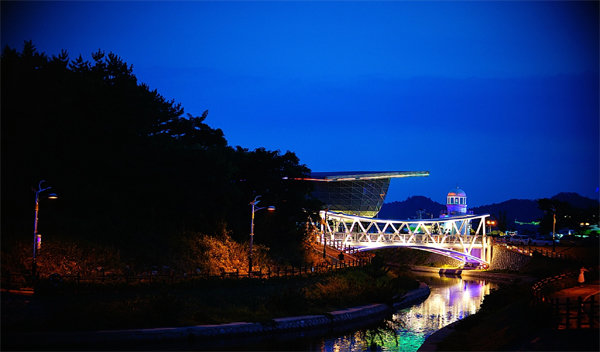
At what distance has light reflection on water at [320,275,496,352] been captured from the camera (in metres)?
32.8

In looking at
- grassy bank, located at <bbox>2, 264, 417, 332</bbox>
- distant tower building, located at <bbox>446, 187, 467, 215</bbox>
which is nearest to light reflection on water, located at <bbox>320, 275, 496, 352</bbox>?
grassy bank, located at <bbox>2, 264, 417, 332</bbox>

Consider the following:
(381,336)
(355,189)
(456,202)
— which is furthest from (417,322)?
(456,202)

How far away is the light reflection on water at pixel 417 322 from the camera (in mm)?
32750

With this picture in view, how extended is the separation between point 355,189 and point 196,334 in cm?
10530

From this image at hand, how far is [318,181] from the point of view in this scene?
411ft

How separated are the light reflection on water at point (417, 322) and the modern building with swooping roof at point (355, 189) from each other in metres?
56.5

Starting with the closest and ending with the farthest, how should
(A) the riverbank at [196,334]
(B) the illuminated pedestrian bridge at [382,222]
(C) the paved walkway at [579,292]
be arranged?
(A) the riverbank at [196,334], (C) the paved walkway at [579,292], (B) the illuminated pedestrian bridge at [382,222]

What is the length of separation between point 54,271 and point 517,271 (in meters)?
62.1

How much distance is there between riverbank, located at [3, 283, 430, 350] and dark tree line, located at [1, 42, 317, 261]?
14859 millimetres

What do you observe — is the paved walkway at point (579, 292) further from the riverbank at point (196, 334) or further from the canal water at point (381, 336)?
the riverbank at point (196, 334)

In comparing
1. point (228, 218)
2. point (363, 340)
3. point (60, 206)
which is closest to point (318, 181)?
point (228, 218)

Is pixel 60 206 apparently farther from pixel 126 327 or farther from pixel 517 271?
pixel 517 271

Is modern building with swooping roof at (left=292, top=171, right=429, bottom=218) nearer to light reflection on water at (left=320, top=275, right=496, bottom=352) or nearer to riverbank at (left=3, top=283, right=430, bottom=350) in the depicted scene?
light reflection on water at (left=320, top=275, right=496, bottom=352)

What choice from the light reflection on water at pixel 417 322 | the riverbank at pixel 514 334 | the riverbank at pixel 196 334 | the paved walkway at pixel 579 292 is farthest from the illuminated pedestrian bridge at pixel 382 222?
the riverbank at pixel 514 334
